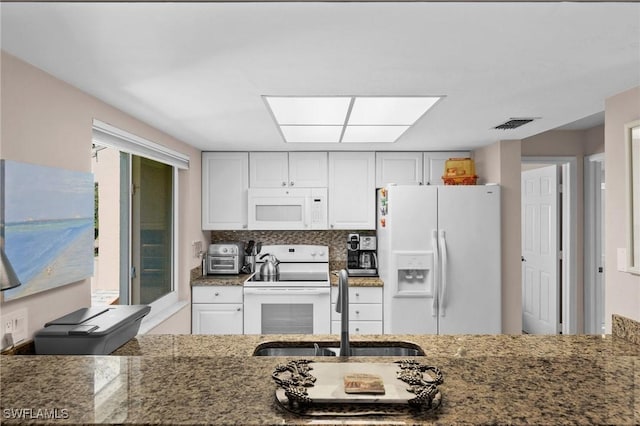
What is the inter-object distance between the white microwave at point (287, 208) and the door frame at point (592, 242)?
2.63m

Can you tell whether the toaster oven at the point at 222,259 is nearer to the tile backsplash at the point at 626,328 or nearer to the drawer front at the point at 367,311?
the drawer front at the point at 367,311

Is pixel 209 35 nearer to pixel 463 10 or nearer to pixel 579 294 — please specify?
pixel 463 10

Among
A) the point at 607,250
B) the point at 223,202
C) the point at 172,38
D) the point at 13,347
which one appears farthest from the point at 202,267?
the point at 607,250

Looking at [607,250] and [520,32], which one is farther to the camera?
[607,250]

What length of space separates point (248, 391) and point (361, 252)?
140 inches

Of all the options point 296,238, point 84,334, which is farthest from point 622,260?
point 296,238

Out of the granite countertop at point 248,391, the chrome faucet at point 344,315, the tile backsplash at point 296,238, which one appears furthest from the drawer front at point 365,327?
the granite countertop at point 248,391

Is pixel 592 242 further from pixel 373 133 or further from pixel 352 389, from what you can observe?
pixel 352 389

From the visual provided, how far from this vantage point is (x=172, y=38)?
1.47 meters

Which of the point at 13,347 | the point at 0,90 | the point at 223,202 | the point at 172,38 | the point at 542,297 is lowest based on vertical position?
the point at 542,297

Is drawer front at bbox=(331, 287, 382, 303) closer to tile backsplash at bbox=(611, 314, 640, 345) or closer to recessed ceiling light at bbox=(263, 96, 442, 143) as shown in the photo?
recessed ceiling light at bbox=(263, 96, 442, 143)

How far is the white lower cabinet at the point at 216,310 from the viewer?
3.88 meters

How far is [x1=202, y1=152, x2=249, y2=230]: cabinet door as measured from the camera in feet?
13.8

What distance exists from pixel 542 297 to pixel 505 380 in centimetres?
404
